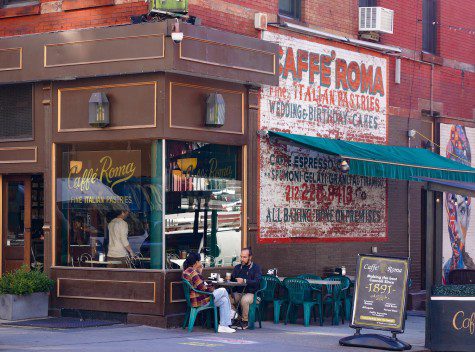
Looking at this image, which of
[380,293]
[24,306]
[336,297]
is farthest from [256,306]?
[24,306]

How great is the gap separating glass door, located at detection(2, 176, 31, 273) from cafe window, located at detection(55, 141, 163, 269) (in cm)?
114

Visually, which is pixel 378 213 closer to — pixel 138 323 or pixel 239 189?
pixel 239 189

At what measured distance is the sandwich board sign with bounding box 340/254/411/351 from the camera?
571 inches

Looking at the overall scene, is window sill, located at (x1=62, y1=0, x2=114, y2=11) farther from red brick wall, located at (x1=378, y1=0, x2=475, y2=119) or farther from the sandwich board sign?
red brick wall, located at (x1=378, y1=0, x2=475, y2=119)

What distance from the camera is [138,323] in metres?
16.2

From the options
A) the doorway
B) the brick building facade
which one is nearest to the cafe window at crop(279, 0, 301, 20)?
the brick building facade

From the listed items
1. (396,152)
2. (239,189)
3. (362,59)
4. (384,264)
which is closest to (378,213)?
(396,152)

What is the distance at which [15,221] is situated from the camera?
18.2 m

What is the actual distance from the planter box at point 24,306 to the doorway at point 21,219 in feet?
4.67

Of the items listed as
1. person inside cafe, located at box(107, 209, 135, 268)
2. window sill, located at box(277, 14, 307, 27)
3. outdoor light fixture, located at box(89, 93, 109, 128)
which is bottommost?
person inside cafe, located at box(107, 209, 135, 268)

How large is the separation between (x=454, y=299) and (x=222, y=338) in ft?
11.4

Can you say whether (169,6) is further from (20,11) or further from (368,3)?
(368,3)

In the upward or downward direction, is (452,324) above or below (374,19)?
below

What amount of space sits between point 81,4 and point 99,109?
194 cm
